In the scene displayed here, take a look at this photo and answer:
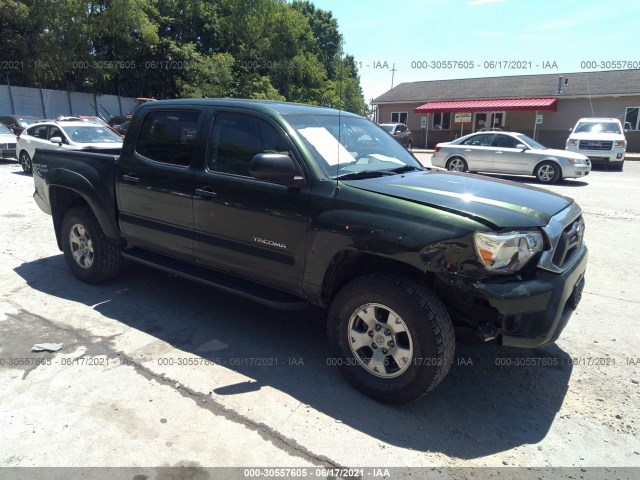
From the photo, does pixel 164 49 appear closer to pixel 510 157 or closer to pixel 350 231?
pixel 510 157

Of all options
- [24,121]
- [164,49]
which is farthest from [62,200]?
[164,49]

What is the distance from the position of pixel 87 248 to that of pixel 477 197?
13.6ft

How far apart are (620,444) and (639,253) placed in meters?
4.74

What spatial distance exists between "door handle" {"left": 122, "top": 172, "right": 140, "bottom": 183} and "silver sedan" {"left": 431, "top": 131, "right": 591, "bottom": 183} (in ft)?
40.5

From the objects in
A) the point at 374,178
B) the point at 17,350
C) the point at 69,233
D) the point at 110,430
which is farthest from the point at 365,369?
the point at 69,233

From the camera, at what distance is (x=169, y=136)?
4441 mm

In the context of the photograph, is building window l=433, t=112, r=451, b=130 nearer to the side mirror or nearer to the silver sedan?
the silver sedan

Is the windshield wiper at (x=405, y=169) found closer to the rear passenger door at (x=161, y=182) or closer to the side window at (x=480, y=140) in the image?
the rear passenger door at (x=161, y=182)

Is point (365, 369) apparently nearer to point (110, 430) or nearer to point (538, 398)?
point (538, 398)

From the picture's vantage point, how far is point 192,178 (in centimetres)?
411

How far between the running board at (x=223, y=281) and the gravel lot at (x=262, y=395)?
1.57ft

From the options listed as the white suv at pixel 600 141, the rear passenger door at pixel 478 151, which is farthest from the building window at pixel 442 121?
the rear passenger door at pixel 478 151

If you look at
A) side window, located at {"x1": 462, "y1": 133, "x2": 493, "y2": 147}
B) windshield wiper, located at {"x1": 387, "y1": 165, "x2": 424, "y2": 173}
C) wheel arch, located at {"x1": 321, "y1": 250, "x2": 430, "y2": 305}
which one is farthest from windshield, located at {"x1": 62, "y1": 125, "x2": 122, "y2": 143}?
wheel arch, located at {"x1": 321, "y1": 250, "x2": 430, "y2": 305}

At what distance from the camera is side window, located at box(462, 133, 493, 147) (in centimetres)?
1479
